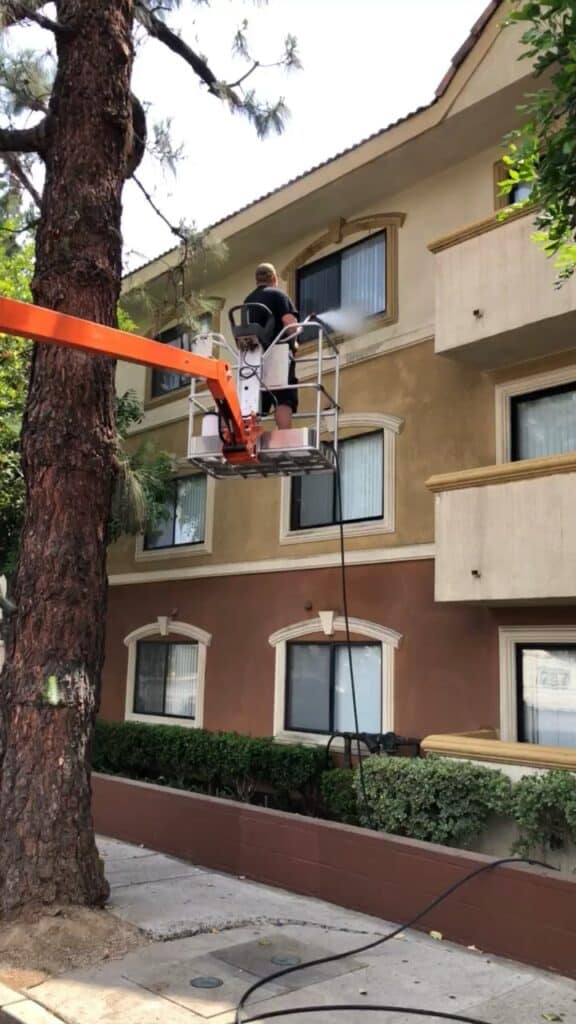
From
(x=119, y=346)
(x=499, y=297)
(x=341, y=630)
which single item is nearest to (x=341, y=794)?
(x=341, y=630)

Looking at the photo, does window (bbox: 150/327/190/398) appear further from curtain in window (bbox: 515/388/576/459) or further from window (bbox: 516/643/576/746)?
window (bbox: 516/643/576/746)

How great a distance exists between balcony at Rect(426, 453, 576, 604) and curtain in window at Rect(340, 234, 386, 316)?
3.86 metres

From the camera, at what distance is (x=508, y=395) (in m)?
10.9

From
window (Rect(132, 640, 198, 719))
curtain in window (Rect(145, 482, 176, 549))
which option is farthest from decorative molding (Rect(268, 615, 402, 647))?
curtain in window (Rect(145, 482, 176, 549))

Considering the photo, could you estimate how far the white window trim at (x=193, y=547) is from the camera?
14.9 metres

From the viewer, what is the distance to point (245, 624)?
13797 millimetres

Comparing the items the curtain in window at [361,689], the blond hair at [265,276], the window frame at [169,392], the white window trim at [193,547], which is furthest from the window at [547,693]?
the window frame at [169,392]

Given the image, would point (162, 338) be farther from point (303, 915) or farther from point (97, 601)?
point (303, 915)

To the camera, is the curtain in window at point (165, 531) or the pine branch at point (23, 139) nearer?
the pine branch at point (23, 139)

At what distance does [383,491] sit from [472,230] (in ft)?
11.9

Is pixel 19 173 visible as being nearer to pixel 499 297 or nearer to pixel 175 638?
pixel 499 297

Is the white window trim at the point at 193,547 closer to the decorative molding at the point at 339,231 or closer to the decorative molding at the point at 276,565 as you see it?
the decorative molding at the point at 276,565

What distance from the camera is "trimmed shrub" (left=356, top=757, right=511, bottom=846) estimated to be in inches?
344

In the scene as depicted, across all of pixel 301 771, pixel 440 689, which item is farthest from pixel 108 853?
pixel 440 689
